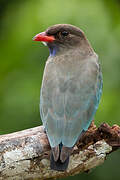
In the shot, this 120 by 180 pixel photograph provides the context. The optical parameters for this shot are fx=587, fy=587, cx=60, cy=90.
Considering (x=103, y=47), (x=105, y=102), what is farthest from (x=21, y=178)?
(x=103, y=47)

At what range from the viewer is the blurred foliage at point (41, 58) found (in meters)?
6.26

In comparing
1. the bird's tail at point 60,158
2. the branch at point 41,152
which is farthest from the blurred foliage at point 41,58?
the bird's tail at point 60,158

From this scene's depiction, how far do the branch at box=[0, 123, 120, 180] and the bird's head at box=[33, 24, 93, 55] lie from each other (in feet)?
2.99

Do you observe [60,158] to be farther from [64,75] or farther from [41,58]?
[41,58]

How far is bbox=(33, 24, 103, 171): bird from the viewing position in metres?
4.55

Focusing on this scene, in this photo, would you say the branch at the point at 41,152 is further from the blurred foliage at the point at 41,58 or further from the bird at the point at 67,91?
the blurred foliage at the point at 41,58

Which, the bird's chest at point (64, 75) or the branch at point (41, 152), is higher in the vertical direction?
the bird's chest at point (64, 75)

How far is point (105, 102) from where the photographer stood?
608 centimetres

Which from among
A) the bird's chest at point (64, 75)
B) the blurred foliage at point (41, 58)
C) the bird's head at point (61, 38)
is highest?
the bird's head at point (61, 38)

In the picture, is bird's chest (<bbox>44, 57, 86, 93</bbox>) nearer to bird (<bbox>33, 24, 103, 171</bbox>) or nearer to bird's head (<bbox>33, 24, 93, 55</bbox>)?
bird (<bbox>33, 24, 103, 171</bbox>)

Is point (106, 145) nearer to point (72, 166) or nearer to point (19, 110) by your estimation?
point (72, 166)

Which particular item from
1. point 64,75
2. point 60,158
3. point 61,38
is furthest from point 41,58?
point 60,158

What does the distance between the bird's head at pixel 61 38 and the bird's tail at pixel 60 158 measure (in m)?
1.24

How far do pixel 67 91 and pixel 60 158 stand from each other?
0.66m
